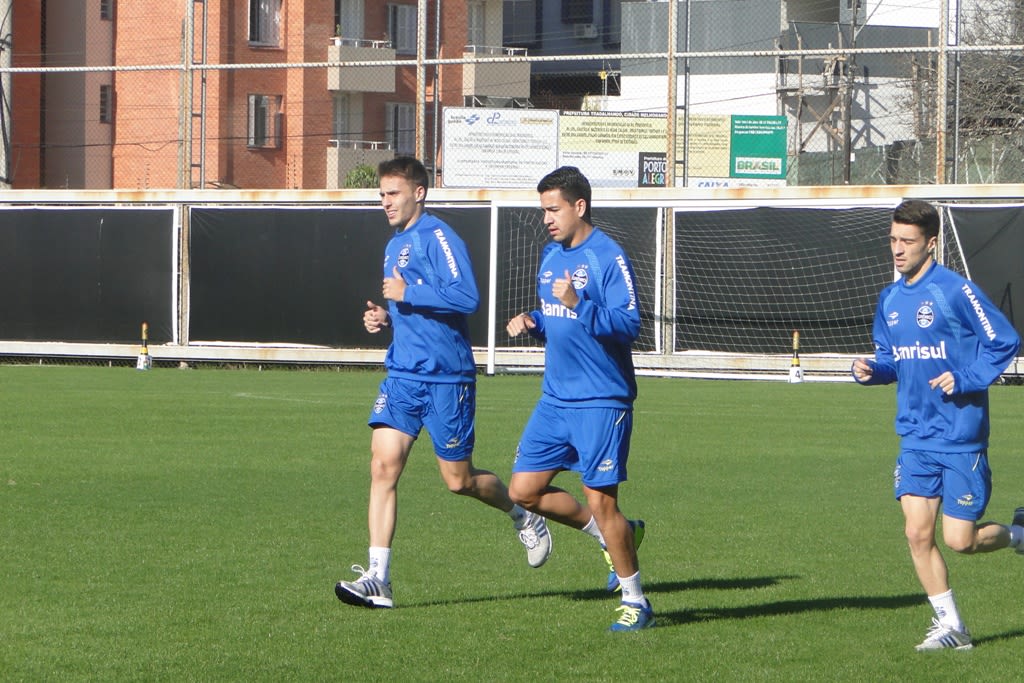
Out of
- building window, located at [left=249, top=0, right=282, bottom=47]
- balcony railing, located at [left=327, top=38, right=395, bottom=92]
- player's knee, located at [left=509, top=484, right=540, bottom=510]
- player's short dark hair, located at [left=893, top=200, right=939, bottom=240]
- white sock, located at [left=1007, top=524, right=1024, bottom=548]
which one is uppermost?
building window, located at [left=249, top=0, right=282, bottom=47]

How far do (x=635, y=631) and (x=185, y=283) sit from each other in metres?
20.3

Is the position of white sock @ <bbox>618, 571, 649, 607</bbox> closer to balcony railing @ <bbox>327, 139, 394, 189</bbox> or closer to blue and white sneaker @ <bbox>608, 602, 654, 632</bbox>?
blue and white sneaker @ <bbox>608, 602, 654, 632</bbox>

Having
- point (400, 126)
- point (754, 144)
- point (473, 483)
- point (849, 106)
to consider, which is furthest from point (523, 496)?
point (400, 126)

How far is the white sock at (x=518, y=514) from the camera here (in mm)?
8141

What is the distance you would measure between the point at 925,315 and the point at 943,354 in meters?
0.18

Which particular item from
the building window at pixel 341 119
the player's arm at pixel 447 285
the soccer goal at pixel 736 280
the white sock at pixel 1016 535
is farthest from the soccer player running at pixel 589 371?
the building window at pixel 341 119

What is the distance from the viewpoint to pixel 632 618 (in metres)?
6.87

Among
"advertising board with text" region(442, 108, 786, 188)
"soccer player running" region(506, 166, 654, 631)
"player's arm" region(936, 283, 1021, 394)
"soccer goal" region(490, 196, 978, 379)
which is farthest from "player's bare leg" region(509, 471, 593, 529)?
"advertising board with text" region(442, 108, 786, 188)

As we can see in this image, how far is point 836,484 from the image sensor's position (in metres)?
12.0

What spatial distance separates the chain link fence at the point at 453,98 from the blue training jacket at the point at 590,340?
717 inches

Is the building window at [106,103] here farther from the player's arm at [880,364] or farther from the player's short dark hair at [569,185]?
the player's arm at [880,364]

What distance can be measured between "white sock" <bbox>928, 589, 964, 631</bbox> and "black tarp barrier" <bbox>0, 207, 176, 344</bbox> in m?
21.0

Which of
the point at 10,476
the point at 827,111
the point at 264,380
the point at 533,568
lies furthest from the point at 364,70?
the point at 533,568

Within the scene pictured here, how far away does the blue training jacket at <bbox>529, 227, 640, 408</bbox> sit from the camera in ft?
22.8
